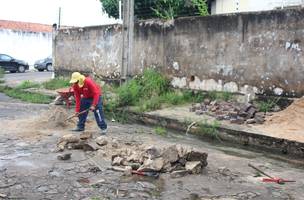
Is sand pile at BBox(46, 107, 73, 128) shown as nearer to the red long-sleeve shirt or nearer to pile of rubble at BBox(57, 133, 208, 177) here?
the red long-sleeve shirt

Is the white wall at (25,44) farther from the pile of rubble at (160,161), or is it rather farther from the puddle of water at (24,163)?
the pile of rubble at (160,161)

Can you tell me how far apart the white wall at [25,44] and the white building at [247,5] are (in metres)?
21.8

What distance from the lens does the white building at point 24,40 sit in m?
37.2

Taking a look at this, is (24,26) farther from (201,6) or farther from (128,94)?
(128,94)

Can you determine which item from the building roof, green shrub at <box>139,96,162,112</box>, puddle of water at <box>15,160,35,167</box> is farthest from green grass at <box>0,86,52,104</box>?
the building roof

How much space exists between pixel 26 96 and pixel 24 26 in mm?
23517

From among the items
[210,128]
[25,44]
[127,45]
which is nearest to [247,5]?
[127,45]

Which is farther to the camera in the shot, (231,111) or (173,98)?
(173,98)

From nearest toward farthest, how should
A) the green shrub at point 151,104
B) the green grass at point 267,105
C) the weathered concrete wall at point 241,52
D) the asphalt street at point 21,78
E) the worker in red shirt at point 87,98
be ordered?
the worker in red shirt at point 87,98, the weathered concrete wall at point 241,52, the green grass at point 267,105, the green shrub at point 151,104, the asphalt street at point 21,78

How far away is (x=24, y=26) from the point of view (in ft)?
129

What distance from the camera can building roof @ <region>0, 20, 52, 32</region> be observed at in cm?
3794

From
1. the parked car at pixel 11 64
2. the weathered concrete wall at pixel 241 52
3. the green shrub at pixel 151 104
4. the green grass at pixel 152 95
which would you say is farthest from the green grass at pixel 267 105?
the parked car at pixel 11 64

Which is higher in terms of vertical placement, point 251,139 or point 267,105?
point 267,105

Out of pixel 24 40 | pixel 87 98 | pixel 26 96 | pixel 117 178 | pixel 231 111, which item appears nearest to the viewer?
pixel 117 178
